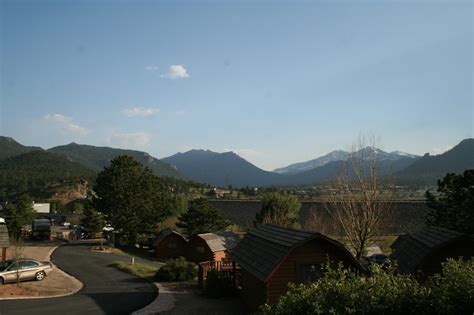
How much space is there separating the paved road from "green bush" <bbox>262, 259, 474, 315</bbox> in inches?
584

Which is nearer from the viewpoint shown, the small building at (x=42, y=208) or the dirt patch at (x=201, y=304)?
the dirt patch at (x=201, y=304)

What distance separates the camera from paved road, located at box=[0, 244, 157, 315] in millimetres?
21922

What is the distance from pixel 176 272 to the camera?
3086cm

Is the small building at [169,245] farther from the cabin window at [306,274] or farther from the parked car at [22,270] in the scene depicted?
the cabin window at [306,274]

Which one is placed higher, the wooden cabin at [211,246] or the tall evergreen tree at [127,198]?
the tall evergreen tree at [127,198]

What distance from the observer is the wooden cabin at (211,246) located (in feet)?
143

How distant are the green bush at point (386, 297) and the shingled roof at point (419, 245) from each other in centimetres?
1074

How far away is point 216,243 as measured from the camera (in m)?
44.4

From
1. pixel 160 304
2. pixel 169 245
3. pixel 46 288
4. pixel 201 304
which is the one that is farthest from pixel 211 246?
pixel 201 304

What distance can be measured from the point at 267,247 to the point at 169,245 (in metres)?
35.1

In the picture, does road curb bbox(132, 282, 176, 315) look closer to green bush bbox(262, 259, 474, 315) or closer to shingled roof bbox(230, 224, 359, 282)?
shingled roof bbox(230, 224, 359, 282)

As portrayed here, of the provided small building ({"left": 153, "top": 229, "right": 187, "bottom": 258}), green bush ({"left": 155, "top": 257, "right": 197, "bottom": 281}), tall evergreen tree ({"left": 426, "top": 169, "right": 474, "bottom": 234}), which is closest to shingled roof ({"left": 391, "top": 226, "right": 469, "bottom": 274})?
tall evergreen tree ({"left": 426, "top": 169, "right": 474, "bottom": 234})

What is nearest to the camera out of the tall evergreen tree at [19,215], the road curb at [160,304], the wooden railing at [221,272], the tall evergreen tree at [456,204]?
the road curb at [160,304]

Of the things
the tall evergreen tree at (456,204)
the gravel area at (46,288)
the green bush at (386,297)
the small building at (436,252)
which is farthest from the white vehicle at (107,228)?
the green bush at (386,297)
